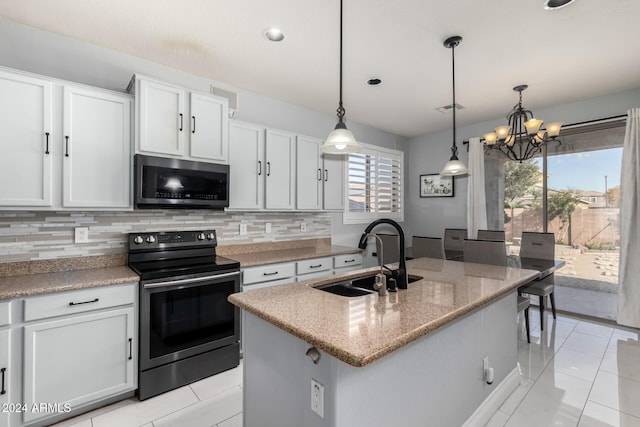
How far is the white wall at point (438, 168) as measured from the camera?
12.6ft

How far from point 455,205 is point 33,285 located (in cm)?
493

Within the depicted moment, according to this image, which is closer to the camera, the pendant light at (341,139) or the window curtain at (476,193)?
the pendant light at (341,139)

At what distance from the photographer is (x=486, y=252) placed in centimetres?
317

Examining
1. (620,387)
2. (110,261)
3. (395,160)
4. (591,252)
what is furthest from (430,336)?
(395,160)

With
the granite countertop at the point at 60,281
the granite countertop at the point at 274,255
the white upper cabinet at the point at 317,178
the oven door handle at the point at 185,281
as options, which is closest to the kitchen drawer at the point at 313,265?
the granite countertop at the point at 274,255

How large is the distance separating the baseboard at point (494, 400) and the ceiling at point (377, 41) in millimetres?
2533

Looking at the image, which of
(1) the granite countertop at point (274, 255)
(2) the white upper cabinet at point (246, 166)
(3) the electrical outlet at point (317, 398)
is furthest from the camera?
(2) the white upper cabinet at point (246, 166)

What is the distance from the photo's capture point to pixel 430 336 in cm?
148

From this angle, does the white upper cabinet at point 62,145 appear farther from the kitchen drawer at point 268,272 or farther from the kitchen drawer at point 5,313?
the kitchen drawer at point 268,272

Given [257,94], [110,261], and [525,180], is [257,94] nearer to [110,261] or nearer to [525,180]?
[110,261]

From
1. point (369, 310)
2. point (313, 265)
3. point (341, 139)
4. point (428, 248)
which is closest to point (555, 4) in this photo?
point (341, 139)

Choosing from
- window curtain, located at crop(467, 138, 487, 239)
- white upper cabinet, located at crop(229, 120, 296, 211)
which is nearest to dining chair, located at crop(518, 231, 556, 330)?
window curtain, located at crop(467, 138, 487, 239)

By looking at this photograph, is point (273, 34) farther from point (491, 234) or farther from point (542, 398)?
point (491, 234)

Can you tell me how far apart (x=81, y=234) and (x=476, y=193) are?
4.65m
